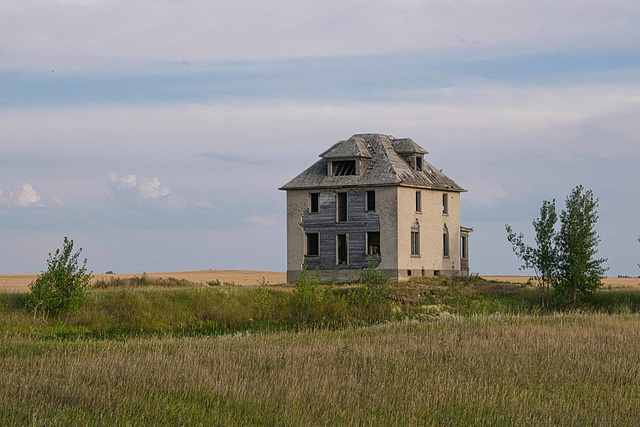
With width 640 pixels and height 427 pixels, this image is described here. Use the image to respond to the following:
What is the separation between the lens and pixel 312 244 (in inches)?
2105

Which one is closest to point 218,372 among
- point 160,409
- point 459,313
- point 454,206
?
point 160,409

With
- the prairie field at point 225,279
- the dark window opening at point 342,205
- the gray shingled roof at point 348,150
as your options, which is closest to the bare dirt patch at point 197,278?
the prairie field at point 225,279

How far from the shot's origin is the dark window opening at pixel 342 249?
5170 centimetres

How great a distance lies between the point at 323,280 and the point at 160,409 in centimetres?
3857

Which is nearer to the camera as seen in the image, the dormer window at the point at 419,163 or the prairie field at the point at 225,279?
the dormer window at the point at 419,163

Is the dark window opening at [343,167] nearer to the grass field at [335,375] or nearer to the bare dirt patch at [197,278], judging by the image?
the bare dirt patch at [197,278]

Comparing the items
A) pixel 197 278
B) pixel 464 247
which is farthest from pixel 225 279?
pixel 464 247

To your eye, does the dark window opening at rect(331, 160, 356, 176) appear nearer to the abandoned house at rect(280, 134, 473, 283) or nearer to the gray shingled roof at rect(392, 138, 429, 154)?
Answer: the abandoned house at rect(280, 134, 473, 283)

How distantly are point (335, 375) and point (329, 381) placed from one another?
0.97 meters

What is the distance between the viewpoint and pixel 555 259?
4462 centimetres

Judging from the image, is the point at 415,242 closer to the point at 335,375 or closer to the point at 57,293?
the point at 57,293

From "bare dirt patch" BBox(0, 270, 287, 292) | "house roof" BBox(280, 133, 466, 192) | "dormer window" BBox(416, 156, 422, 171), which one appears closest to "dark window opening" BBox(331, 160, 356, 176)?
"house roof" BBox(280, 133, 466, 192)

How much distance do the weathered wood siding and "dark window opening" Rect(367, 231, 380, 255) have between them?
117 cm

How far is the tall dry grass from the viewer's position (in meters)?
13.1
